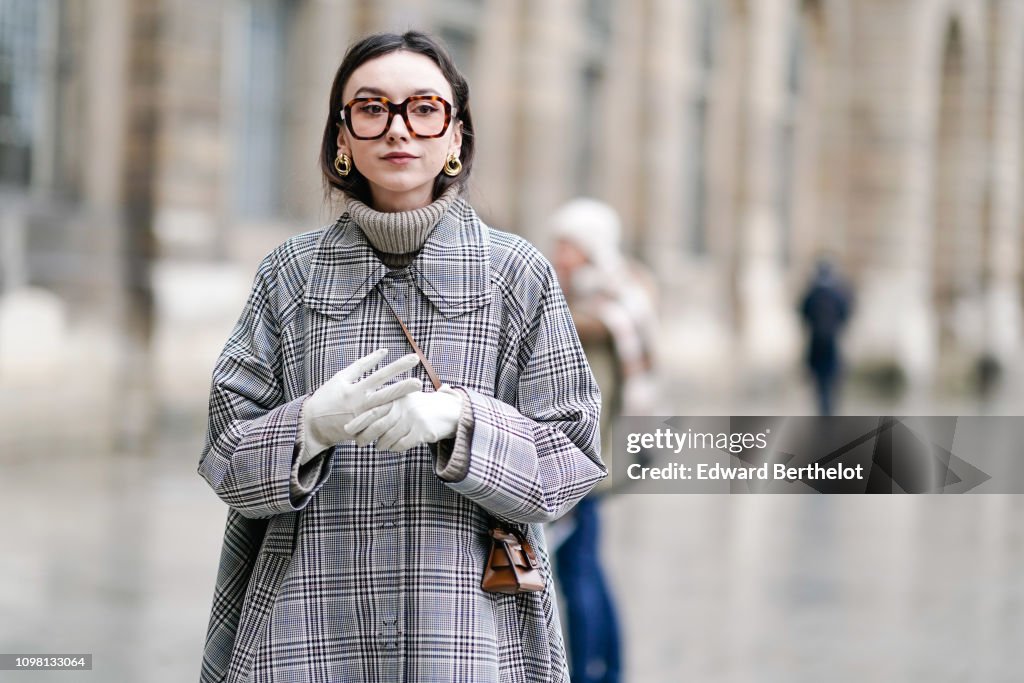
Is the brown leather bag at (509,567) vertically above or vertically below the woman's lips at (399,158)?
below

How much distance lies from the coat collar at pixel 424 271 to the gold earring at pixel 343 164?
94 millimetres

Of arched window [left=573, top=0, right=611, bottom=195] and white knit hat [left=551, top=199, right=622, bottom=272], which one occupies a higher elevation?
arched window [left=573, top=0, right=611, bottom=195]

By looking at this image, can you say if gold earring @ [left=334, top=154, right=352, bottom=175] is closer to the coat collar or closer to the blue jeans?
the coat collar

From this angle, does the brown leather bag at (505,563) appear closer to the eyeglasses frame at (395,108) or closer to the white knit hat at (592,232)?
the eyeglasses frame at (395,108)

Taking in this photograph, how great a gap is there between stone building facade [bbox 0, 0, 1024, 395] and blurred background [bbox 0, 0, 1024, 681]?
0.04m

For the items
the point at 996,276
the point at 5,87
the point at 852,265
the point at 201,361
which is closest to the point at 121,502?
the point at 201,361

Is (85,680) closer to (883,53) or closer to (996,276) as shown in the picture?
(883,53)

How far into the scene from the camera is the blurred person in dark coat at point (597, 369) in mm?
4902

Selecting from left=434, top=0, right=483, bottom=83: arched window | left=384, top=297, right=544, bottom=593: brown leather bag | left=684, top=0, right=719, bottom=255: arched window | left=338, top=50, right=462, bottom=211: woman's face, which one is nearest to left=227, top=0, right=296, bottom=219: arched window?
left=434, top=0, right=483, bottom=83: arched window

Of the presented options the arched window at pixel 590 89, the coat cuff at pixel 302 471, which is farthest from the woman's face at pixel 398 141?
the arched window at pixel 590 89

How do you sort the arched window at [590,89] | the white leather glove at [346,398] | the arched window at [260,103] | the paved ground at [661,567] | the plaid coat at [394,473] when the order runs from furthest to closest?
the arched window at [590,89] → the arched window at [260,103] → the paved ground at [661,567] → the plaid coat at [394,473] → the white leather glove at [346,398]

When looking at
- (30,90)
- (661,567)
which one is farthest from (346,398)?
(30,90)

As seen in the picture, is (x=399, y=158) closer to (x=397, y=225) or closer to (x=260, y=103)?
(x=397, y=225)

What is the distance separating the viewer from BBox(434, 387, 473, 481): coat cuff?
Answer: 7.36 ft
